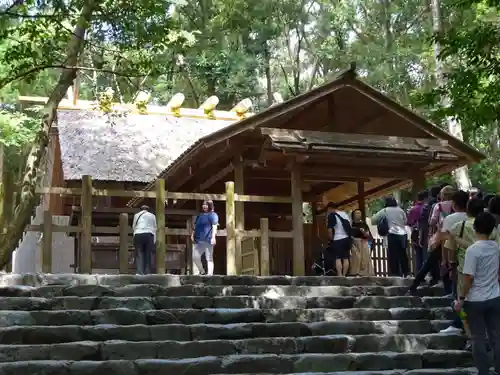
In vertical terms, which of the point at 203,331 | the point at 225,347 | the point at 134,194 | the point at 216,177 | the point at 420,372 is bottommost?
the point at 420,372

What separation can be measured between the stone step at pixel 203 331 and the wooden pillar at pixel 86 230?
3.34m

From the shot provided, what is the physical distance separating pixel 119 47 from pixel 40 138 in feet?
6.59

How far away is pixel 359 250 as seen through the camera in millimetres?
12320

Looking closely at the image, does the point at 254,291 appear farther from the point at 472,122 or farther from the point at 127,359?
the point at 472,122

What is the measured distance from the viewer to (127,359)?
22.2ft

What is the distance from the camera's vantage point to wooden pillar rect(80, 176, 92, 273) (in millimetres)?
10570

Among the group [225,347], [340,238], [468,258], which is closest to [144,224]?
[340,238]

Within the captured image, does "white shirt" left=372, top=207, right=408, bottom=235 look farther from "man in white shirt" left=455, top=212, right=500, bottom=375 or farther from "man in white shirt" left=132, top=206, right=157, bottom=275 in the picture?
"man in white shirt" left=455, top=212, right=500, bottom=375

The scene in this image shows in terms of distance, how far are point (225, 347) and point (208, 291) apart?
169cm

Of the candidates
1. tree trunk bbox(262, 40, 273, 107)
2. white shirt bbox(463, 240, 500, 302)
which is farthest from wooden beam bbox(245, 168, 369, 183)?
tree trunk bbox(262, 40, 273, 107)

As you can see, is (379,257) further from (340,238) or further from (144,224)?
(144,224)

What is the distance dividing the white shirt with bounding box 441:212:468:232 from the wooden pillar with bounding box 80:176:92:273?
18.2 ft

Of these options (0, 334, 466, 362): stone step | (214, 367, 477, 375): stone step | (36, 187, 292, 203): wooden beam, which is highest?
(36, 187, 292, 203): wooden beam

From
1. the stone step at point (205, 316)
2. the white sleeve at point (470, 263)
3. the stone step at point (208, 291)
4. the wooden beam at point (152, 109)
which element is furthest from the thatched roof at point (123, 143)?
the white sleeve at point (470, 263)
